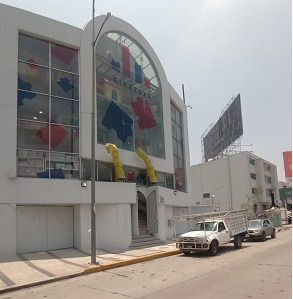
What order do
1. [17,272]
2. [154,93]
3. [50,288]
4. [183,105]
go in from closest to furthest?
[50,288], [17,272], [154,93], [183,105]

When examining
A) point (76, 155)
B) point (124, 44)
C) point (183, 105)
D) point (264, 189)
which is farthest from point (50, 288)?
point (264, 189)

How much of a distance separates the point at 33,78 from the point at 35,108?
5.57 ft

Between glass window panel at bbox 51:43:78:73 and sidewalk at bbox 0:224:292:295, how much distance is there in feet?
34.2

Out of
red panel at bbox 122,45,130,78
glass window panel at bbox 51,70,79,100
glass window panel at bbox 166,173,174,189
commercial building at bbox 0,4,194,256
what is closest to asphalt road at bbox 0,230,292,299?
commercial building at bbox 0,4,194,256

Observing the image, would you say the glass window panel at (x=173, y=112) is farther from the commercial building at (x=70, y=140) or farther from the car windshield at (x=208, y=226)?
the car windshield at (x=208, y=226)

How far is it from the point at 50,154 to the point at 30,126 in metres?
1.82

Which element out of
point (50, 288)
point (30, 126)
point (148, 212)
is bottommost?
point (50, 288)

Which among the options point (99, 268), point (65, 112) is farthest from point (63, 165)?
point (99, 268)

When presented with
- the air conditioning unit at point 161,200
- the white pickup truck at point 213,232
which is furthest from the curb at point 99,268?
the air conditioning unit at point 161,200

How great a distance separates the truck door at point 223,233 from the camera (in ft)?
60.3

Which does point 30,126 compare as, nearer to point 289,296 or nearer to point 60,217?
point 60,217

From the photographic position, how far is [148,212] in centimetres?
2380

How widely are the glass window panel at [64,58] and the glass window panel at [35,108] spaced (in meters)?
2.30

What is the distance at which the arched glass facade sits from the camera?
22469mm
